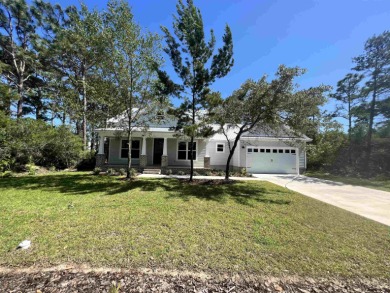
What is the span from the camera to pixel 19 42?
20.7 meters

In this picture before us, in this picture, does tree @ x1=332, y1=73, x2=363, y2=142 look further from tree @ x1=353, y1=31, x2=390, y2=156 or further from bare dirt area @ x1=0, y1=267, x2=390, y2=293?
bare dirt area @ x1=0, y1=267, x2=390, y2=293

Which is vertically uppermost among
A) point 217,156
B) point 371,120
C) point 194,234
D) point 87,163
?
point 371,120

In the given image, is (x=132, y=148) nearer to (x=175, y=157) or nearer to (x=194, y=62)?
(x=175, y=157)

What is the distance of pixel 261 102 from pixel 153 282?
823cm

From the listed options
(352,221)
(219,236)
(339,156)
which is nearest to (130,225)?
(219,236)

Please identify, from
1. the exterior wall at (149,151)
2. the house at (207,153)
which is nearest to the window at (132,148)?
the house at (207,153)

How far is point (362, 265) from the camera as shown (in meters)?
3.35

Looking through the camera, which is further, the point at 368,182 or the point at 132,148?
the point at 132,148

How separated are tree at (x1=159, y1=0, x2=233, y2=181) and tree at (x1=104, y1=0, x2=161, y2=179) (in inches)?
30.8

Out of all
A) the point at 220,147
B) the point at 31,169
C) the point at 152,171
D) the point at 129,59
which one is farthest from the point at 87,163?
the point at 220,147

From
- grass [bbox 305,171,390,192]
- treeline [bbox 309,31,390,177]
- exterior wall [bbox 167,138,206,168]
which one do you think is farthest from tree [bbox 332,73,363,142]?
exterior wall [bbox 167,138,206,168]

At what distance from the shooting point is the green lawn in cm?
326

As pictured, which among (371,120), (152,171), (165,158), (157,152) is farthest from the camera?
(371,120)

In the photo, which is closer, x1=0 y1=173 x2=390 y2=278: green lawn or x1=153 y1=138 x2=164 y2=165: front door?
x1=0 y1=173 x2=390 y2=278: green lawn
